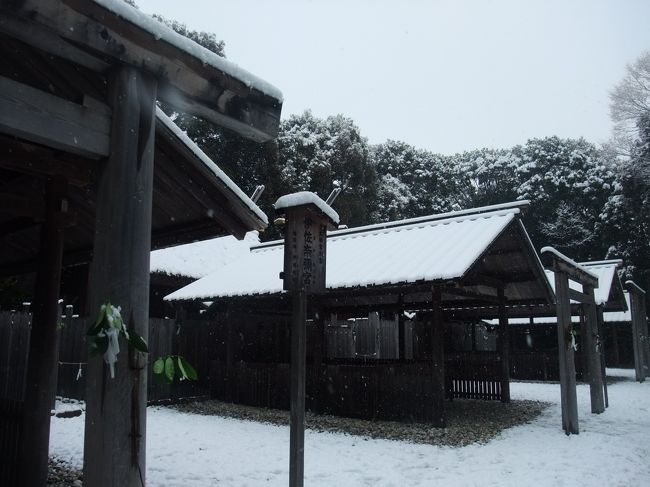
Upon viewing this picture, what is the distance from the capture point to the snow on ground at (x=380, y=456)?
21.7 feet

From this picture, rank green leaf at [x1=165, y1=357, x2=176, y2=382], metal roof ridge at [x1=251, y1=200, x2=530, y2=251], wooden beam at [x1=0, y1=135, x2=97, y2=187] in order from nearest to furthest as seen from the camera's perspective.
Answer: green leaf at [x1=165, y1=357, x2=176, y2=382], wooden beam at [x1=0, y1=135, x2=97, y2=187], metal roof ridge at [x1=251, y1=200, x2=530, y2=251]

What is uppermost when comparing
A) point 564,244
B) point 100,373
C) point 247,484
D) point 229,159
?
point 229,159

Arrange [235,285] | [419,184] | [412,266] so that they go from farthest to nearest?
[419,184] < [235,285] < [412,266]

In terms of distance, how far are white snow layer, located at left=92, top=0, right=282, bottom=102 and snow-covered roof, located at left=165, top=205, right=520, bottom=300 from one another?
20.0ft

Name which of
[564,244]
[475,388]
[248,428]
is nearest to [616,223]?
[564,244]

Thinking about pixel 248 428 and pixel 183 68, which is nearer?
pixel 183 68

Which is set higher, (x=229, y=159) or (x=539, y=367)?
(x=229, y=159)

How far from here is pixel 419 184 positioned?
122 ft

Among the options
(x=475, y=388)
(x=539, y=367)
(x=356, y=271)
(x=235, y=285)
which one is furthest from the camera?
(x=539, y=367)

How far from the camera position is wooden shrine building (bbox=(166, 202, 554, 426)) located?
10.0 meters

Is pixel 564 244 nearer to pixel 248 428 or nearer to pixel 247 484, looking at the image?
pixel 248 428

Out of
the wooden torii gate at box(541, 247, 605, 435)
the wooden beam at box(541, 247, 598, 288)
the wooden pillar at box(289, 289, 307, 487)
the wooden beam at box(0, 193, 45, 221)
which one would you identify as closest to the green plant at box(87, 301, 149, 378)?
Result: the wooden pillar at box(289, 289, 307, 487)

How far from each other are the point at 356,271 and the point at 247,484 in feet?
17.7

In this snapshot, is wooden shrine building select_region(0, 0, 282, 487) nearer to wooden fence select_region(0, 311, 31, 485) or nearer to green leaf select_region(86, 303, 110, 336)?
green leaf select_region(86, 303, 110, 336)
